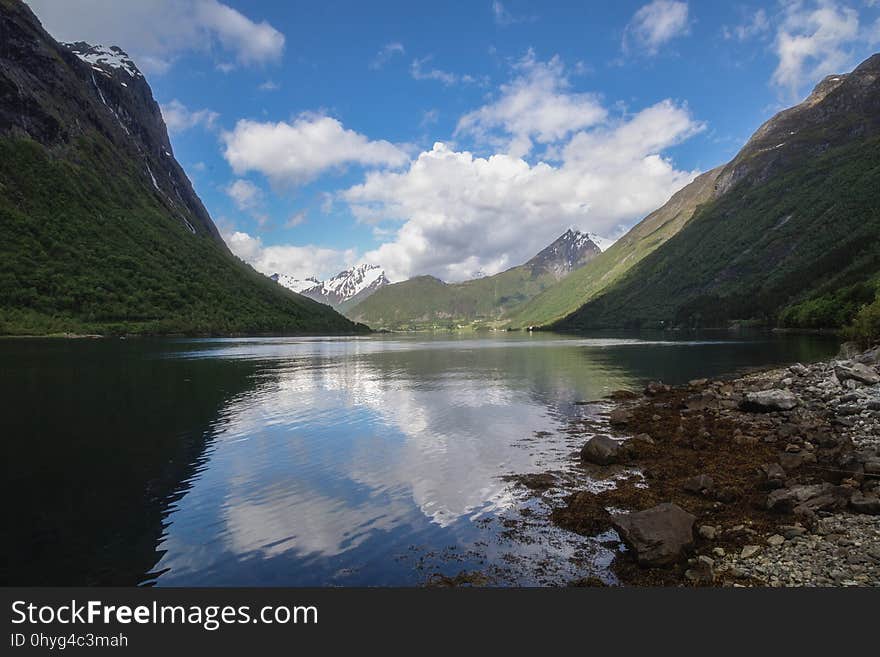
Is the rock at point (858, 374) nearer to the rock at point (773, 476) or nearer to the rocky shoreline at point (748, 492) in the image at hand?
the rocky shoreline at point (748, 492)

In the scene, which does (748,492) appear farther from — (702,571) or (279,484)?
(279,484)

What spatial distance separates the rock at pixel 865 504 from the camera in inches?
709

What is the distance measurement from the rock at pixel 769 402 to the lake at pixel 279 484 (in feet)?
40.6

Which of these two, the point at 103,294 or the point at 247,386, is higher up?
the point at 103,294

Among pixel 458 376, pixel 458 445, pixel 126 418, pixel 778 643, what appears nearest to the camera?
pixel 778 643

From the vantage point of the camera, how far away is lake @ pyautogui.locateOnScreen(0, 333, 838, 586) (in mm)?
17281

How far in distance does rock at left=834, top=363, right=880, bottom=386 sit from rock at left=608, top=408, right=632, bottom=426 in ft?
56.1

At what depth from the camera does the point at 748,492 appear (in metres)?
22.1

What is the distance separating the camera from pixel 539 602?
46.6ft

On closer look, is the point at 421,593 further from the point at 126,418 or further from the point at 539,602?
the point at 126,418

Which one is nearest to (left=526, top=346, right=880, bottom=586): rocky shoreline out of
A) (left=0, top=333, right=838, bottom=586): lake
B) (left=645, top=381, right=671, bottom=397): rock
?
(left=0, top=333, right=838, bottom=586): lake

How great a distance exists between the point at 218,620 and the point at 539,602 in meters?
8.89

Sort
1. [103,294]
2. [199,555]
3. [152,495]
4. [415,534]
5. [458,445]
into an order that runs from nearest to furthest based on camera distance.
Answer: [199,555] → [415,534] → [152,495] → [458,445] → [103,294]

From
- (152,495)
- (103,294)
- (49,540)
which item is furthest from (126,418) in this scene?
(103,294)
